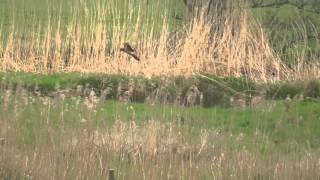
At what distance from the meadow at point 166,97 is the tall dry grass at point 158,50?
0.03 meters

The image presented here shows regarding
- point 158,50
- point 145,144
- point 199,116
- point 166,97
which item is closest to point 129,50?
point 158,50

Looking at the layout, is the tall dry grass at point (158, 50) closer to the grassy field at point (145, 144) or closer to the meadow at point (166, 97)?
the meadow at point (166, 97)

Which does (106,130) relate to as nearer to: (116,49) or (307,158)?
(307,158)

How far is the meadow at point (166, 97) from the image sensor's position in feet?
22.0

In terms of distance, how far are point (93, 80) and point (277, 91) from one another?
308 centimetres

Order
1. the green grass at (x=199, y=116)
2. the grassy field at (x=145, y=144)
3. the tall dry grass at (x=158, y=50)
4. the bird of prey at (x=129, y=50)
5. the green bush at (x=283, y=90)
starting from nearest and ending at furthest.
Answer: the grassy field at (x=145, y=144) < the green grass at (x=199, y=116) < the green bush at (x=283, y=90) < the bird of prey at (x=129, y=50) < the tall dry grass at (x=158, y=50)

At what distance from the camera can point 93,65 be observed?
42.5ft

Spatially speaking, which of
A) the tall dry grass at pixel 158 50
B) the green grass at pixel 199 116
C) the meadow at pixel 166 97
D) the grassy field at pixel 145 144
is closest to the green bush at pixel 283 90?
the meadow at pixel 166 97

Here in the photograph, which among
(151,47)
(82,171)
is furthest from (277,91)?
(82,171)

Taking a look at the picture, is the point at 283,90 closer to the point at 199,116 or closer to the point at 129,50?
the point at 129,50

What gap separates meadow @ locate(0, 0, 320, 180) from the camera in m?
6.70

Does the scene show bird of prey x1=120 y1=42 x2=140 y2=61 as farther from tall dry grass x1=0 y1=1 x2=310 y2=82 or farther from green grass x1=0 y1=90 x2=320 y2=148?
green grass x1=0 y1=90 x2=320 y2=148

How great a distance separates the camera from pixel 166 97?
395 inches

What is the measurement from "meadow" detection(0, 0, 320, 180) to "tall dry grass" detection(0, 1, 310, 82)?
0.03 m
